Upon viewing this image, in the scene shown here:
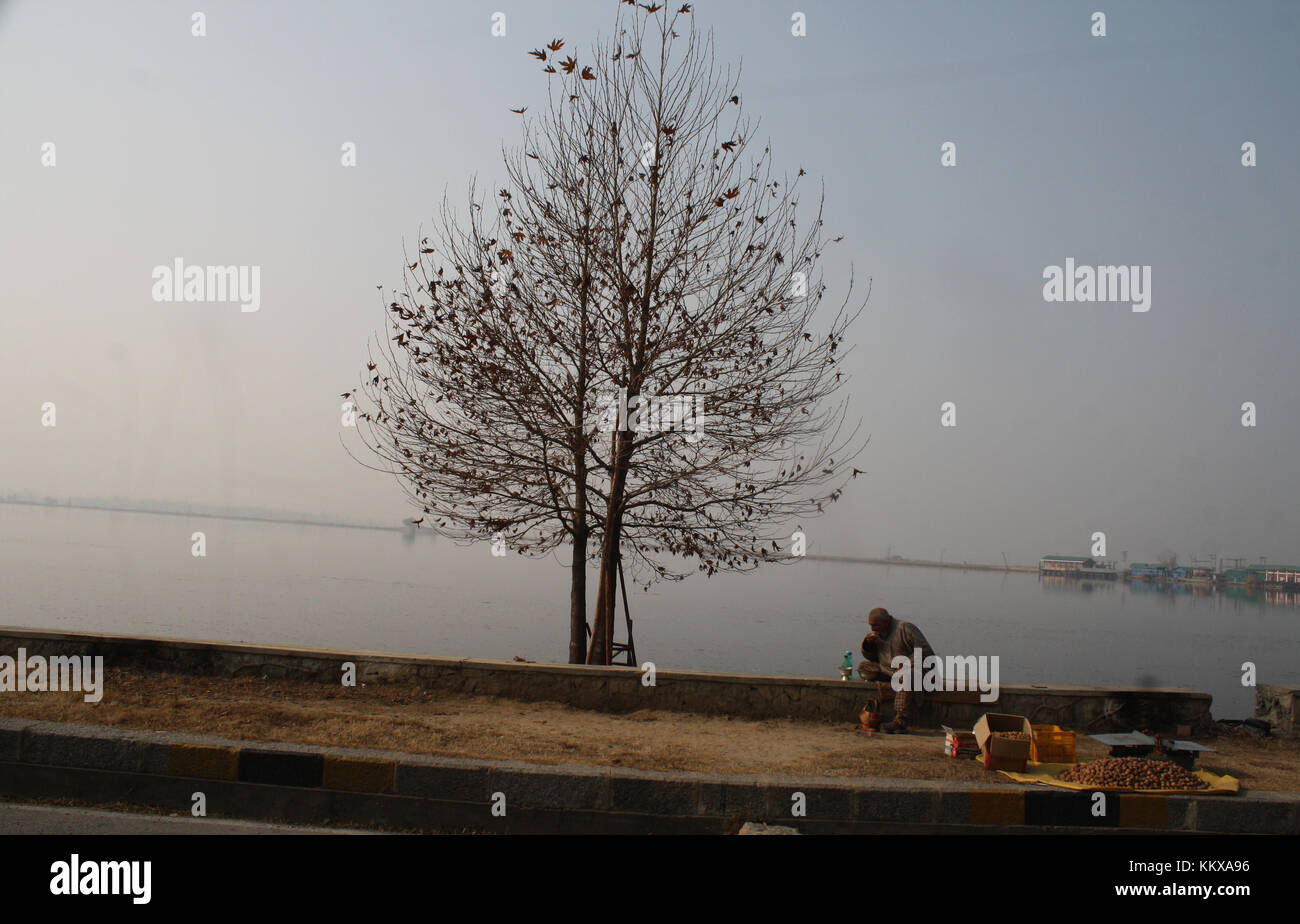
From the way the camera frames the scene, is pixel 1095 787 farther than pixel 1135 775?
No

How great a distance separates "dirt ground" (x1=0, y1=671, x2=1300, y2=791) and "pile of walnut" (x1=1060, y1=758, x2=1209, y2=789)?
24.3 inches

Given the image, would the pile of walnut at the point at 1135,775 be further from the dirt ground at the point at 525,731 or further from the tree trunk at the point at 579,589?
the tree trunk at the point at 579,589

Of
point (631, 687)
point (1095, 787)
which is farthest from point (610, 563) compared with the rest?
point (1095, 787)

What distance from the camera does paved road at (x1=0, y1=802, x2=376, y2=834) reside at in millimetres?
5664

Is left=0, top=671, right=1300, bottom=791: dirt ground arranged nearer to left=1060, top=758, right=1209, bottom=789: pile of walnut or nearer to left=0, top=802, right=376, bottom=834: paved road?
left=1060, top=758, right=1209, bottom=789: pile of walnut

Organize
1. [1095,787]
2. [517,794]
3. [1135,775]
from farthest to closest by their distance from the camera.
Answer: [1135,775], [1095,787], [517,794]

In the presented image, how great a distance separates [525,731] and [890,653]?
3715 millimetres

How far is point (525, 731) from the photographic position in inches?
327

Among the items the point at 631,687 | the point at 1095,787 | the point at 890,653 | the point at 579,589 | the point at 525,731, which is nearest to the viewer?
the point at 1095,787

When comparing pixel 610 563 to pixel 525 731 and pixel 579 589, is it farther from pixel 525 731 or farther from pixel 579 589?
pixel 525 731

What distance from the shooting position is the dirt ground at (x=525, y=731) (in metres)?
7.23

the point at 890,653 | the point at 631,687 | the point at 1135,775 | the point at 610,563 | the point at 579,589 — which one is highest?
the point at 610,563

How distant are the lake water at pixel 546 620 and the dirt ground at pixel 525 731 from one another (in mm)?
4378
